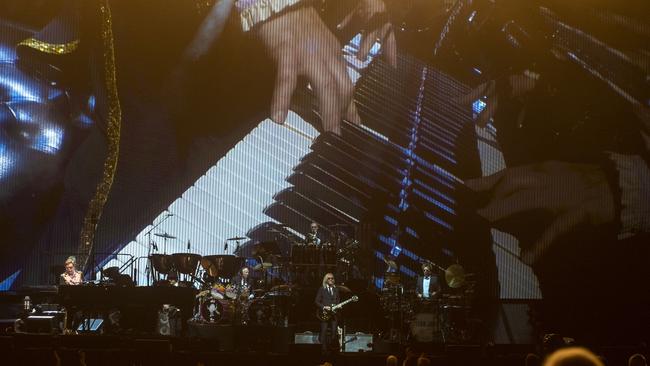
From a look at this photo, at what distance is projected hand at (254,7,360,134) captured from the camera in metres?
11.8

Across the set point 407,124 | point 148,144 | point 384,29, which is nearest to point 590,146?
point 407,124

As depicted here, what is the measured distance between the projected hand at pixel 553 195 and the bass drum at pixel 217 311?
425cm

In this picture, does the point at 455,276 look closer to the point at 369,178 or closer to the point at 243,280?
the point at 369,178

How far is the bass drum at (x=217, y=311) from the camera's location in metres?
10.5

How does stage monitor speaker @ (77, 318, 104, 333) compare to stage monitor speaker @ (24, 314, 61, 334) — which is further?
stage monitor speaker @ (77, 318, 104, 333)

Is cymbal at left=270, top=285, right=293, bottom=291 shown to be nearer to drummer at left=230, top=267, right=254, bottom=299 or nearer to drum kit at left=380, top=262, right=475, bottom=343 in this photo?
drummer at left=230, top=267, right=254, bottom=299

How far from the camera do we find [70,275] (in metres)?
10.2

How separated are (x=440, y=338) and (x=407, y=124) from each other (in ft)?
10.7

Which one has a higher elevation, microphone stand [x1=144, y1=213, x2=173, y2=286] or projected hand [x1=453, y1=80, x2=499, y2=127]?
projected hand [x1=453, y1=80, x2=499, y2=127]

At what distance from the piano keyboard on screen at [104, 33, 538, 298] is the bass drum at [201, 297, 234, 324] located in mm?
974

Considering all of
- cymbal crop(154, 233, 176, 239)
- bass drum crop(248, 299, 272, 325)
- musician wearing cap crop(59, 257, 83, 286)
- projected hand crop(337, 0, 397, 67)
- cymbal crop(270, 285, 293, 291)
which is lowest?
bass drum crop(248, 299, 272, 325)

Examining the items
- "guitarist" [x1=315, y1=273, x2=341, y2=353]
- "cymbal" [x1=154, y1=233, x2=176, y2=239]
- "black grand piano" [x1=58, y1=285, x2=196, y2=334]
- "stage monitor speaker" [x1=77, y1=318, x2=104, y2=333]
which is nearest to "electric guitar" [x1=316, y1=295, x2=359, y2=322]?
"guitarist" [x1=315, y1=273, x2=341, y2=353]

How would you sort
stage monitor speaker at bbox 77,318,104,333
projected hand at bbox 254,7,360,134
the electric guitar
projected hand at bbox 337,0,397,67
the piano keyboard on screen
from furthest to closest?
projected hand at bbox 337,0,397,67 < projected hand at bbox 254,7,360,134 < the piano keyboard on screen < the electric guitar < stage monitor speaker at bbox 77,318,104,333

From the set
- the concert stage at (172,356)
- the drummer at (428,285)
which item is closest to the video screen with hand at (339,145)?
the drummer at (428,285)
